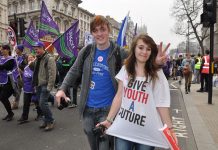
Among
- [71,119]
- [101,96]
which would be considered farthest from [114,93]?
[71,119]

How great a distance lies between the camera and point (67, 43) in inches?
319

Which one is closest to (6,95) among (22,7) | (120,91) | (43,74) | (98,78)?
(43,74)

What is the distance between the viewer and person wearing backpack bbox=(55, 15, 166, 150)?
311 centimetres

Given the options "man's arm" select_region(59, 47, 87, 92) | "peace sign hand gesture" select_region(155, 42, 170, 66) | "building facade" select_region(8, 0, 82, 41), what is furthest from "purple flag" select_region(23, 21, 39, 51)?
"building facade" select_region(8, 0, 82, 41)

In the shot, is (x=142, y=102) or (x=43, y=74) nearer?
(x=142, y=102)

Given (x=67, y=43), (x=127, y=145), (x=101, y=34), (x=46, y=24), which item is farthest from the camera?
(x=46, y=24)

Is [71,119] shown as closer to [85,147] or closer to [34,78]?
[34,78]

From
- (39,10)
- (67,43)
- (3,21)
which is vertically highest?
(39,10)

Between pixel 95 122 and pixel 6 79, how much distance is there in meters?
4.71

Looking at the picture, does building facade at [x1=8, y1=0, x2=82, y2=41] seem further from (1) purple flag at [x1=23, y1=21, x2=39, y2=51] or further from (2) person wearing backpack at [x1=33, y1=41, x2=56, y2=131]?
(2) person wearing backpack at [x1=33, y1=41, x2=56, y2=131]

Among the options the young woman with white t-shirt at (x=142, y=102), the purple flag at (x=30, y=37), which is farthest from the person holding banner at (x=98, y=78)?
the purple flag at (x=30, y=37)

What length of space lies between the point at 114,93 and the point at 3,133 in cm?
360

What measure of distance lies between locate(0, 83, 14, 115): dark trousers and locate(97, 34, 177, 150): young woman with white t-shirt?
4.93 m

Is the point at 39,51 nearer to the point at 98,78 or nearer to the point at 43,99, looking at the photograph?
the point at 43,99
